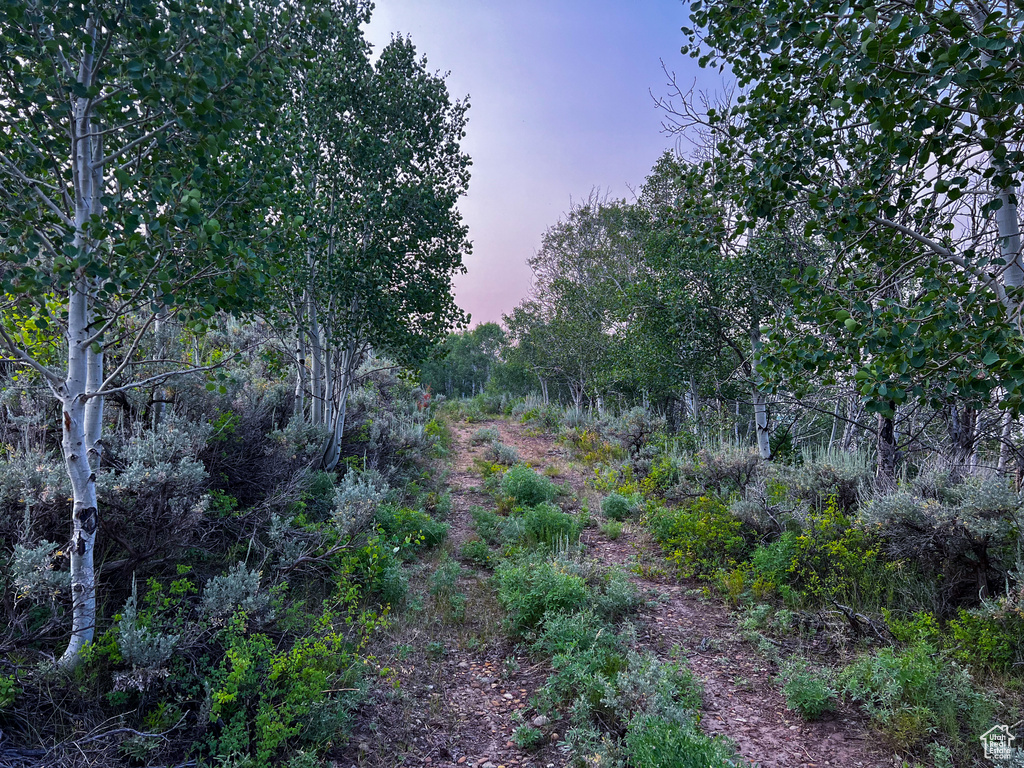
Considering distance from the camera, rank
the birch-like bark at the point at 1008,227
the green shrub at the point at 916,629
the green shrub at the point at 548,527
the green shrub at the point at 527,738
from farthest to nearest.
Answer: the green shrub at the point at 548,527, the green shrub at the point at 916,629, the green shrub at the point at 527,738, the birch-like bark at the point at 1008,227

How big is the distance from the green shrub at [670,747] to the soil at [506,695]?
0.43m

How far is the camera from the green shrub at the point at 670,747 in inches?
105

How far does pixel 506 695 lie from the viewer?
3.93 metres

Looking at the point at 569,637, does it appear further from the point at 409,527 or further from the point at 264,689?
the point at 409,527

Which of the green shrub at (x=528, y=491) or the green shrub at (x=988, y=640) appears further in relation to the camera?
the green shrub at (x=528, y=491)

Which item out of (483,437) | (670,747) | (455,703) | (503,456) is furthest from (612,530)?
(483,437)

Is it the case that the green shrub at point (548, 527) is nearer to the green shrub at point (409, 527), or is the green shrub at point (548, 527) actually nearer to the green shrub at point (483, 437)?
the green shrub at point (409, 527)

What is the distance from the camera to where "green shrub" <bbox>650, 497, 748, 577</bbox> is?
601 centimetres

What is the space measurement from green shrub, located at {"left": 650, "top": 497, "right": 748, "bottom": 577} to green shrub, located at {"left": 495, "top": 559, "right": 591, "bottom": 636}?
1918 millimetres

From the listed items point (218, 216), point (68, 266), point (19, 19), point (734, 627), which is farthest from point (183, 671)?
point (734, 627)

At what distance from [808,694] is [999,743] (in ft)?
3.32

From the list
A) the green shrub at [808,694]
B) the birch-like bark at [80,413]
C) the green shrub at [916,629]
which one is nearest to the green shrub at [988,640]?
the green shrub at [916,629]

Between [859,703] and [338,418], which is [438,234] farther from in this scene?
[859,703]

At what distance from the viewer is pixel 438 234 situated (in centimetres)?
848
